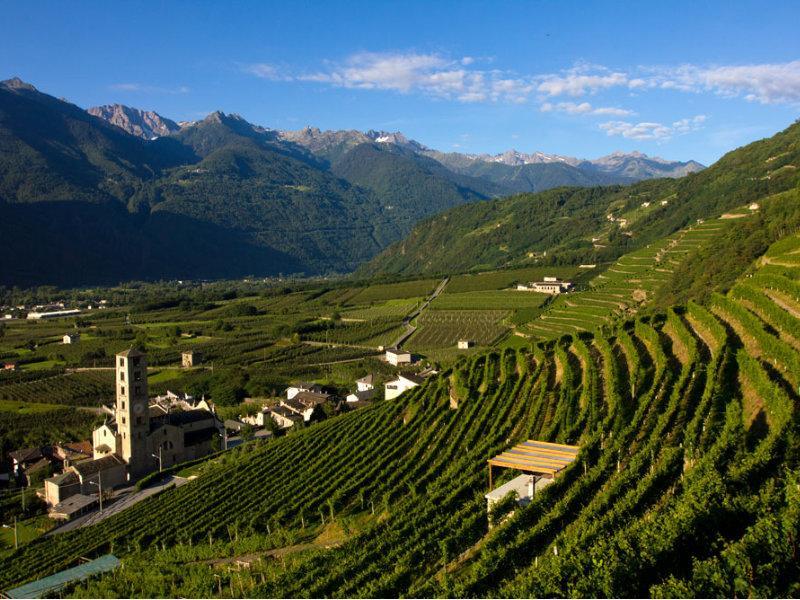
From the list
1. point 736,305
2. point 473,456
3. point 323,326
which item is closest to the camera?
point 473,456

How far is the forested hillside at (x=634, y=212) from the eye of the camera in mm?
112438

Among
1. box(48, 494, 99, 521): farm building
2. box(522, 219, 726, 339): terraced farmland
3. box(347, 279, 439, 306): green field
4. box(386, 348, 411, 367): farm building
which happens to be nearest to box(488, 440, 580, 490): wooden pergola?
box(48, 494, 99, 521): farm building

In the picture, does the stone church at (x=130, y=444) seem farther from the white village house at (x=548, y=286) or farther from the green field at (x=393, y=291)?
the green field at (x=393, y=291)

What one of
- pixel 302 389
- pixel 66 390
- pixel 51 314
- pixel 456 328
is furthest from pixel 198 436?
pixel 51 314

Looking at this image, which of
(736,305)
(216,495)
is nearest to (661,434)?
(736,305)

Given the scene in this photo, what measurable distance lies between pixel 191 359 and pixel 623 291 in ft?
171

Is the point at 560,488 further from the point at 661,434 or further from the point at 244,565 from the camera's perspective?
the point at 244,565

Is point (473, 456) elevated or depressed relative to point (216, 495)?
elevated

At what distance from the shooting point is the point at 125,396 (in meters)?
44.1

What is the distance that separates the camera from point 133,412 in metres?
44.0

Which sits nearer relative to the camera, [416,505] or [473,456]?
[416,505]

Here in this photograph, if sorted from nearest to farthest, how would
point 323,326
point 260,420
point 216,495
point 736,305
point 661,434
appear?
point 661,434 → point 736,305 → point 216,495 → point 260,420 → point 323,326

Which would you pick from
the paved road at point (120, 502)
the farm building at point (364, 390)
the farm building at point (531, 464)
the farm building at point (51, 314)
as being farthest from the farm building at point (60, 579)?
the farm building at point (51, 314)

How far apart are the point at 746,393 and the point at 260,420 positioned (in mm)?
42769
